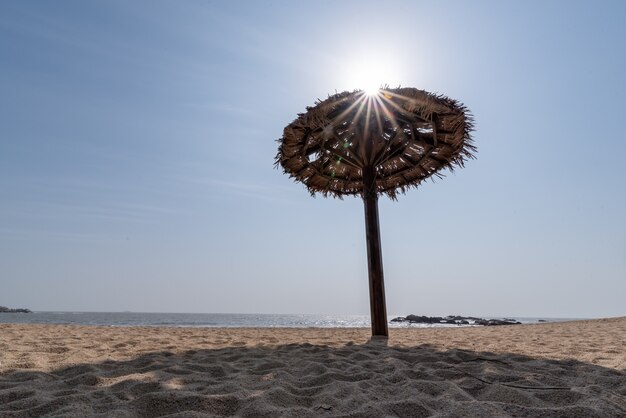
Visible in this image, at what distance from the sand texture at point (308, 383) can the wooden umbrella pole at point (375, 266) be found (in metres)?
2.15

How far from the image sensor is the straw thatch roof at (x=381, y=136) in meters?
5.92

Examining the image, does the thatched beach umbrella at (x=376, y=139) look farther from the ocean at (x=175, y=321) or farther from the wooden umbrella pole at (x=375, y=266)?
the ocean at (x=175, y=321)

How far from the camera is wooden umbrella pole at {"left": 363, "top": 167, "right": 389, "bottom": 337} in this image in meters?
6.09

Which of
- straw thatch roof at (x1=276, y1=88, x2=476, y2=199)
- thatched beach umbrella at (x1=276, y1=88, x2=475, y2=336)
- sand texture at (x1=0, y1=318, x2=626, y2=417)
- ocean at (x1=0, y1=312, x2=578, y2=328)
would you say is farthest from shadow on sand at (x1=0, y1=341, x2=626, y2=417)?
ocean at (x1=0, y1=312, x2=578, y2=328)

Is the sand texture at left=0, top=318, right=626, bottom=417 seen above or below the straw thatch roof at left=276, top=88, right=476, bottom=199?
below

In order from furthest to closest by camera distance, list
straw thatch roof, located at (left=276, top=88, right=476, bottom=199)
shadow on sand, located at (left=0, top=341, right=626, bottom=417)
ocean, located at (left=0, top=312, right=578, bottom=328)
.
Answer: ocean, located at (left=0, top=312, right=578, bottom=328) → straw thatch roof, located at (left=276, top=88, right=476, bottom=199) → shadow on sand, located at (left=0, top=341, right=626, bottom=417)

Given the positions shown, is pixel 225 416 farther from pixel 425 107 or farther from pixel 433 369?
pixel 425 107

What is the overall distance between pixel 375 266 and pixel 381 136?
234 cm

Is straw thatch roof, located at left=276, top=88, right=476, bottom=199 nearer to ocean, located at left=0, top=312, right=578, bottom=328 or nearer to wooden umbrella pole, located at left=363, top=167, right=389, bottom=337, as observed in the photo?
wooden umbrella pole, located at left=363, top=167, right=389, bottom=337

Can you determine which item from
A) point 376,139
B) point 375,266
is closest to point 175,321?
point 375,266

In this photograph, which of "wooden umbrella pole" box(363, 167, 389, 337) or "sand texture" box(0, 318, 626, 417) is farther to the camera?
"wooden umbrella pole" box(363, 167, 389, 337)

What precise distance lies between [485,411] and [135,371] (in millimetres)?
Result: 2468

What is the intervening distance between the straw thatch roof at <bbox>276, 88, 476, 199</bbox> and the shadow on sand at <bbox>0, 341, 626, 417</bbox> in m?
3.91

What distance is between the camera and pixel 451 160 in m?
6.98
